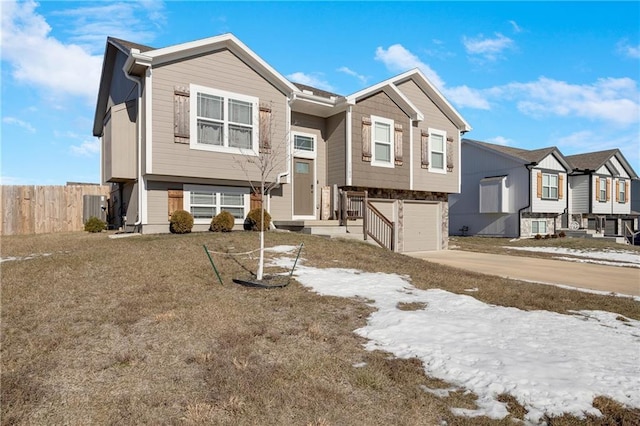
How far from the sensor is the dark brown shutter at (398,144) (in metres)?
16.4

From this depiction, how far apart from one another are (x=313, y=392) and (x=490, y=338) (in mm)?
2492

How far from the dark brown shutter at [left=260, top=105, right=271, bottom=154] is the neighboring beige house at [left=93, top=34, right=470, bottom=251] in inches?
2.0

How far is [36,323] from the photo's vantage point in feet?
16.6

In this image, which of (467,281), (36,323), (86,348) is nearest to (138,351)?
(86,348)

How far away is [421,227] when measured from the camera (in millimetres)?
18234

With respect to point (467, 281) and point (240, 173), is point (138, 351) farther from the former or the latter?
point (240, 173)

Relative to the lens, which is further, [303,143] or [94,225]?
[303,143]

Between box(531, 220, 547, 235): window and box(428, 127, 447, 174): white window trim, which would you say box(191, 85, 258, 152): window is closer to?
box(428, 127, 447, 174): white window trim

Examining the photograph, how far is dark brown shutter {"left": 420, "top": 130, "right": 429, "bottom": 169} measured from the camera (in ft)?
57.9

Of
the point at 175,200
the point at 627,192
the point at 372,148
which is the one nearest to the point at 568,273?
the point at 372,148

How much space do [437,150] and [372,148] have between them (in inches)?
177

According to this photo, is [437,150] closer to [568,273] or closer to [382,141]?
[382,141]

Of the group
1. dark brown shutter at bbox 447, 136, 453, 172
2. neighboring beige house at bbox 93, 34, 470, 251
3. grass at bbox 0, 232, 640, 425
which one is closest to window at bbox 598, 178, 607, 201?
dark brown shutter at bbox 447, 136, 453, 172

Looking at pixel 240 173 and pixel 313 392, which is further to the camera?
pixel 240 173
